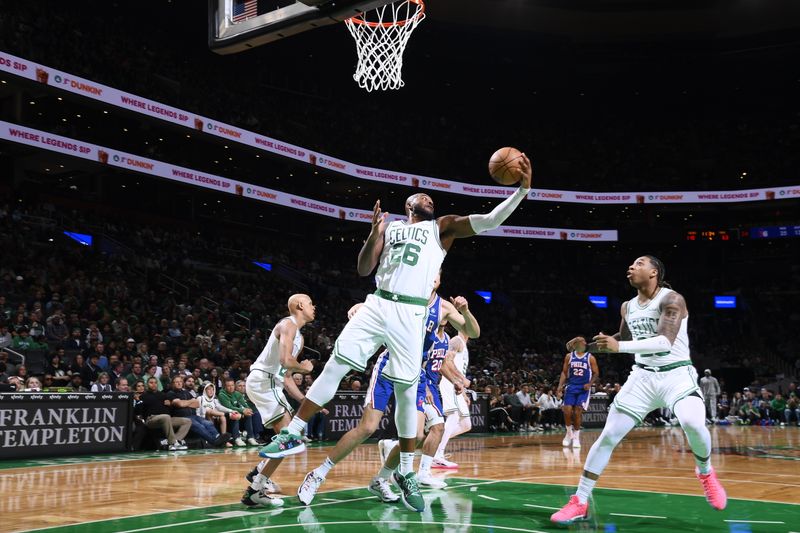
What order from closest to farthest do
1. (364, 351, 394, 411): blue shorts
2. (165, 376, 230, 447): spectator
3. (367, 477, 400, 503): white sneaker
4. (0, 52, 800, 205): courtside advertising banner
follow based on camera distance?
(364, 351, 394, 411): blue shorts < (367, 477, 400, 503): white sneaker < (165, 376, 230, 447): spectator < (0, 52, 800, 205): courtside advertising banner

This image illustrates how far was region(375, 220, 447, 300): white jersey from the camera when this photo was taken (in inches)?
228

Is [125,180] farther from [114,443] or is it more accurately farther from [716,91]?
[716,91]

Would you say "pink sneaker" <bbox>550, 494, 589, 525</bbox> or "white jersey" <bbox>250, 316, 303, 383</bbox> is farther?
"white jersey" <bbox>250, 316, 303, 383</bbox>

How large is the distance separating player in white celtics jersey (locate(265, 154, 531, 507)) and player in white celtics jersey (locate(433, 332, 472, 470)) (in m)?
3.93

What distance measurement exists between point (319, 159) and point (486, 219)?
2649 cm

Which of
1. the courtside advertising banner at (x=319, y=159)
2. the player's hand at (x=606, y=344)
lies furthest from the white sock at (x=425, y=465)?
the courtside advertising banner at (x=319, y=159)

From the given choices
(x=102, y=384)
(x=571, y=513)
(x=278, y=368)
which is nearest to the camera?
(x=571, y=513)

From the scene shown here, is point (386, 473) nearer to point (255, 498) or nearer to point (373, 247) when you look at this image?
point (255, 498)

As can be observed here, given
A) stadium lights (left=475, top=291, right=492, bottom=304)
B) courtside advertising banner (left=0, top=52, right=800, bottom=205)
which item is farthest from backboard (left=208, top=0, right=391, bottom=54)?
stadium lights (left=475, top=291, right=492, bottom=304)

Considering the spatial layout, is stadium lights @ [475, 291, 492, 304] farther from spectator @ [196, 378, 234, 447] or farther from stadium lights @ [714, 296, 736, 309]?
spectator @ [196, 378, 234, 447]

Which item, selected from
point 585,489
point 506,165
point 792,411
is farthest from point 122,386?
point 792,411

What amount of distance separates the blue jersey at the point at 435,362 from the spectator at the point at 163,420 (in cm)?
636

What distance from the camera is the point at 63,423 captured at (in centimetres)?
1177

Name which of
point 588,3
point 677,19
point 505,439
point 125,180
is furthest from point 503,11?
point 505,439
